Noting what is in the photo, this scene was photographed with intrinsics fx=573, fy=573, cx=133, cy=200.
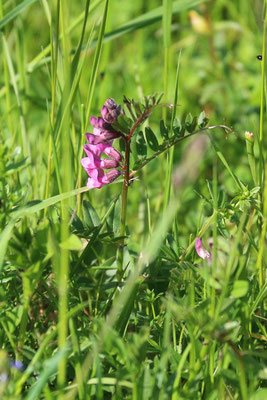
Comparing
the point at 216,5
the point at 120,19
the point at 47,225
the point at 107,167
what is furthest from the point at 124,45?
the point at 47,225

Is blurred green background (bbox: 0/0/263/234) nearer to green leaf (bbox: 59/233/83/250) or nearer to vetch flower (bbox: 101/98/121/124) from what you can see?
vetch flower (bbox: 101/98/121/124)

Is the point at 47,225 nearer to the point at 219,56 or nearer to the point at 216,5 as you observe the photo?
the point at 219,56

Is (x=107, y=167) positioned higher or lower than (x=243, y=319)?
higher

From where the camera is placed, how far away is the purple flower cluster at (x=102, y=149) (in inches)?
45.8

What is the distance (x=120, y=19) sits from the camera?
3.42 meters

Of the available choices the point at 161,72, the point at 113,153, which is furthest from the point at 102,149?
the point at 161,72

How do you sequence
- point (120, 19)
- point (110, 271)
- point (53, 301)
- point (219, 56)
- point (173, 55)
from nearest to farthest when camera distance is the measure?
1. point (53, 301)
2. point (110, 271)
3. point (219, 56)
4. point (173, 55)
5. point (120, 19)

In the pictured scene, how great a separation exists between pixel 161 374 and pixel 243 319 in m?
0.19

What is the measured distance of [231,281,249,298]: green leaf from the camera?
974mm

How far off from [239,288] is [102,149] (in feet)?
1.50

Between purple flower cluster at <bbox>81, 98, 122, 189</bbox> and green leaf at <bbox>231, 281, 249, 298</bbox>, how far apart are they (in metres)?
0.39

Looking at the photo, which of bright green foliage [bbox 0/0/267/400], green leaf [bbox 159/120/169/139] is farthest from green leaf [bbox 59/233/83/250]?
green leaf [bbox 159/120/169/139]

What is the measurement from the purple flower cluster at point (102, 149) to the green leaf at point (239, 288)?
39 centimetres

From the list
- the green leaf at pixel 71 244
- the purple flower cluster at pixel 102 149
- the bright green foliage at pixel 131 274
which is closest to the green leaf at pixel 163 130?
the bright green foliage at pixel 131 274
